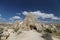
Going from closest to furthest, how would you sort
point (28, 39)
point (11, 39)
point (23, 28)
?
1. point (28, 39)
2. point (11, 39)
3. point (23, 28)

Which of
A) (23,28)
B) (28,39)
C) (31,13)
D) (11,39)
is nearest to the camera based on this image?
(28,39)

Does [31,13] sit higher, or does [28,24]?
[31,13]

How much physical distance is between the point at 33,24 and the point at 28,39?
10.7 metres

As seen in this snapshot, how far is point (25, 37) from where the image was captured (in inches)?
1110

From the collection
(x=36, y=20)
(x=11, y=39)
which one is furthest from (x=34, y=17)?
(x=11, y=39)

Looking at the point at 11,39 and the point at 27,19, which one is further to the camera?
the point at 27,19

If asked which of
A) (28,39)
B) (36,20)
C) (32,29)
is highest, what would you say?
(36,20)

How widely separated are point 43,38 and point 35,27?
30.6ft

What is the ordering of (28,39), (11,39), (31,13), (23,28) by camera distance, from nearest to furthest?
(28,39), (11,39), (23,28), (31,13)

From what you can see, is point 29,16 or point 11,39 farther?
point 29,16

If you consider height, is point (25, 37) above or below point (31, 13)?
below

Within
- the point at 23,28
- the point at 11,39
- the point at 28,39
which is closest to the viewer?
the point at 28,39

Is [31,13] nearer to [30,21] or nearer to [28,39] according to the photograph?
[30,21]

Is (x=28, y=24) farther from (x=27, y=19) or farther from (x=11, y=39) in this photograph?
(x=11, y=39)
